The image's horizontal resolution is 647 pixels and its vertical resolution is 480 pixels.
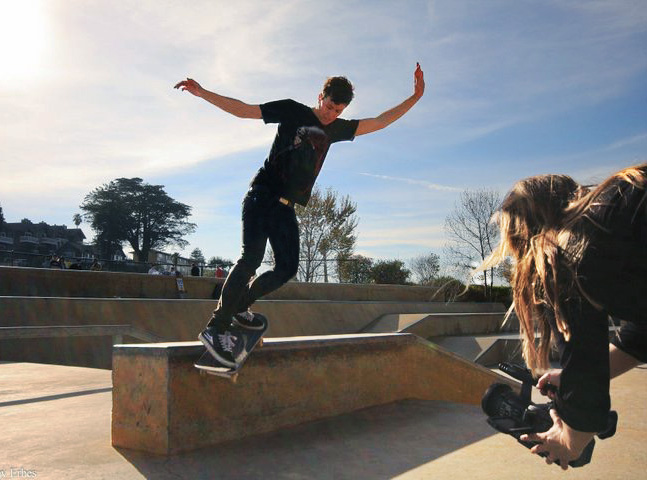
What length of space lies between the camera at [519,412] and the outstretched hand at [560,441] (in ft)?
0.07

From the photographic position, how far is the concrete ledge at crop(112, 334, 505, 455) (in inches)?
139

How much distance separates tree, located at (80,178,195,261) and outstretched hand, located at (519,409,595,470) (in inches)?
2447

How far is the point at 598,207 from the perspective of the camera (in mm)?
1284

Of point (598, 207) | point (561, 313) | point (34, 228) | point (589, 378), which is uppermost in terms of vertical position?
point (34, 228)

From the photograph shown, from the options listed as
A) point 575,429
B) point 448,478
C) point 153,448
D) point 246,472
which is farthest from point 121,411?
point 575,429

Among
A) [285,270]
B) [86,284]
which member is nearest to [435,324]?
[86,284]

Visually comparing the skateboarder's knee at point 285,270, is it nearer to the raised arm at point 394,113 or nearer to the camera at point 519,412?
the raised arm at point 394,113

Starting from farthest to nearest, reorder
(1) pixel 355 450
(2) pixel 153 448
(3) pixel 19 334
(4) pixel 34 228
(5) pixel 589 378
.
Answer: (4) pixel 34 228
(3) pixel 19 334
(1) pixel 355 450
(2) pixel 153 448
(5) pixel 589 378

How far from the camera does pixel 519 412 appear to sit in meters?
1.44

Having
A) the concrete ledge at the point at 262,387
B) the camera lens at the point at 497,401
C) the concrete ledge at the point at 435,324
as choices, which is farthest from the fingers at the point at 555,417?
the concrete ledge at the point at 435,324

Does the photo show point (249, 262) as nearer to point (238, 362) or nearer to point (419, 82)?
point (238, 362)

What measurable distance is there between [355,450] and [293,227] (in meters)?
1.68

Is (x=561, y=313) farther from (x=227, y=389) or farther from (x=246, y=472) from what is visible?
(x=227, y=389)

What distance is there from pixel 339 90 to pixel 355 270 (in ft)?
112
